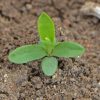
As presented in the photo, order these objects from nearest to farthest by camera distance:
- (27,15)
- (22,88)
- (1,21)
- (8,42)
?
(22,88), (8,42), (1,21), (27,15)

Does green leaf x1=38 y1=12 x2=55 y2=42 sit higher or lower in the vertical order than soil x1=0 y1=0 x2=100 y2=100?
higher

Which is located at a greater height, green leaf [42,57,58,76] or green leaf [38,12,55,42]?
green leaf [38,12,55,42]

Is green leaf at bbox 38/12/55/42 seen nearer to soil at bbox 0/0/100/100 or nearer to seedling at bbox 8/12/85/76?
seedling at bbox 8/12/85/76

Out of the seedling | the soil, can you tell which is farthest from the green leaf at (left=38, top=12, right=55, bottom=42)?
the soil

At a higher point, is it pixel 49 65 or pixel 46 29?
pixel 46 29

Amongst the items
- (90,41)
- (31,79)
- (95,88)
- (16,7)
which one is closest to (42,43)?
(31,79)

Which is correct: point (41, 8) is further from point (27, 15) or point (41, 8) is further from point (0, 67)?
point (0, 67)
